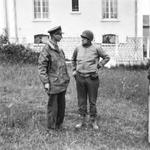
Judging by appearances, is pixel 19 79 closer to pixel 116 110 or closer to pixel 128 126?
pixel 116 110

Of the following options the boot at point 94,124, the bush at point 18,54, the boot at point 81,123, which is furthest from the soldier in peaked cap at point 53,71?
the bush at point 18,54

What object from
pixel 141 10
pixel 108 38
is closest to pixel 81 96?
pixel 108 38

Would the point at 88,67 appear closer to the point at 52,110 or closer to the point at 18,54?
the point at 52,110

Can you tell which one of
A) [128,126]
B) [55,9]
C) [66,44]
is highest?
[55,9]

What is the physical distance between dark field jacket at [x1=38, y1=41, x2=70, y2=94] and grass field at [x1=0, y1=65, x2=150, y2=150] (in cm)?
95

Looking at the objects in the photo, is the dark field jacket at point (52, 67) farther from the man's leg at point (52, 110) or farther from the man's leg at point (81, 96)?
the man's leg at point (81, 96)

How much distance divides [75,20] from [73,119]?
59.9ft

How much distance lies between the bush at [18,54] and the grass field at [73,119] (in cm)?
623

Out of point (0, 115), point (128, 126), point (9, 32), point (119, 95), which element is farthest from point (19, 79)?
point (9, 32)

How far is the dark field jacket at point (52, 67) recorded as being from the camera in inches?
277

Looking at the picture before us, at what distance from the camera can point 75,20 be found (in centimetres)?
2598

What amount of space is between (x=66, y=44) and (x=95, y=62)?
14.2 meters

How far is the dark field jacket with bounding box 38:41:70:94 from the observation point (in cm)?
703

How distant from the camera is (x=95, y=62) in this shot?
7.47 m
